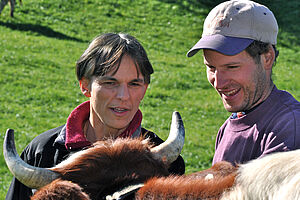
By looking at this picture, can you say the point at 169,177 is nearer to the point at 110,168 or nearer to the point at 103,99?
the point at 110,168

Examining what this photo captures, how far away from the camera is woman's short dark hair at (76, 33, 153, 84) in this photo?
3422 millimetres

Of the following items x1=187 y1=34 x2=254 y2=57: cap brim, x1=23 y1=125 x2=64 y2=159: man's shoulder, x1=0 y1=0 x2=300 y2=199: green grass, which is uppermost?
x1=187 y1=34 x2=254 y2=57: cap brim

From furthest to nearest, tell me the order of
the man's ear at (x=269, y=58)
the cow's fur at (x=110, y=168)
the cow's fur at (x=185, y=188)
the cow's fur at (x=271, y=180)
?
the man's ear at (x=269, y=58) < the cow's fur at (x=110, y=168) < the cow's fur at (x=185, y=188) < the cow's fur at (x=271, y=180)

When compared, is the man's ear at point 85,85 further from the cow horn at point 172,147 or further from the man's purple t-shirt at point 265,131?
the man's purple t-shirt at point 265,131

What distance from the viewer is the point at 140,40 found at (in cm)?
1716

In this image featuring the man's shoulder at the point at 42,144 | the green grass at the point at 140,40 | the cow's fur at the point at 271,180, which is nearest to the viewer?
the cow's fur at the point at 271,180

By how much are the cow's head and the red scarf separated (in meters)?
0.63

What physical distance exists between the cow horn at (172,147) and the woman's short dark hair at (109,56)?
62cm

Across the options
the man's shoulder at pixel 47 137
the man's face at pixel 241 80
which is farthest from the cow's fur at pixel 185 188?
the man's shoulder at pixel 47 137

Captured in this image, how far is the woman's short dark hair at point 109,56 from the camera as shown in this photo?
135 inches

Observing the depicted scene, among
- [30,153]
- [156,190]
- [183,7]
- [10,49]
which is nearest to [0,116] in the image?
[10,49]

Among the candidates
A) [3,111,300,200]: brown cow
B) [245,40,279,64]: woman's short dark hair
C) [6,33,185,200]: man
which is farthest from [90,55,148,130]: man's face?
[245,40,279,64]: woman's short dark hair

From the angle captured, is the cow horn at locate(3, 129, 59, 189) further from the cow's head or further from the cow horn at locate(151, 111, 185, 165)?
the cow horn at locate(151, 111, 185, 165)

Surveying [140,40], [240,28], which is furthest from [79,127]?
[140,40]
